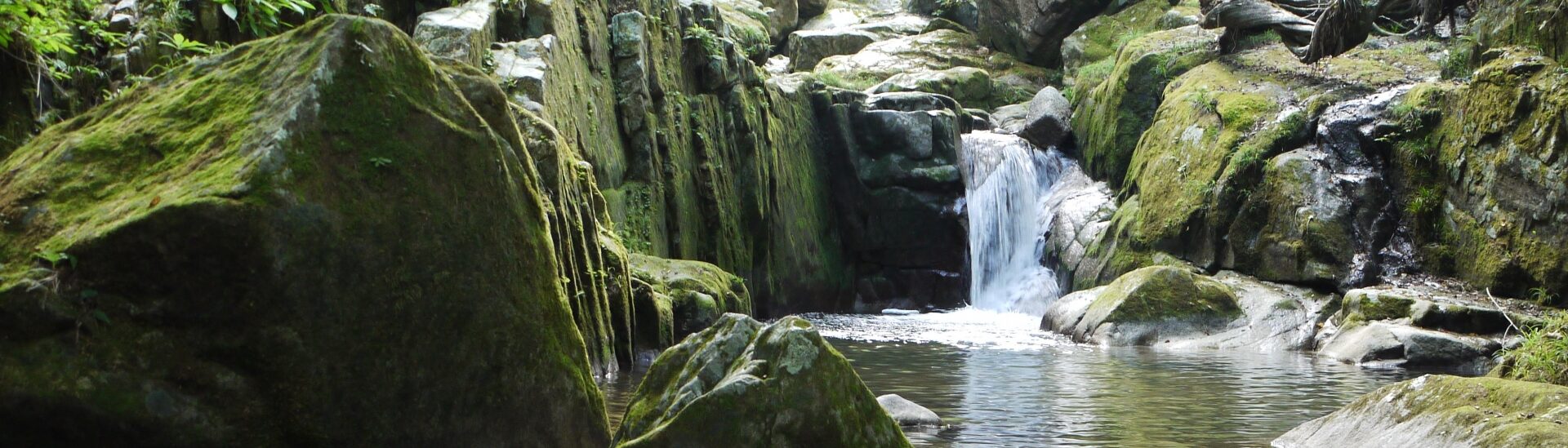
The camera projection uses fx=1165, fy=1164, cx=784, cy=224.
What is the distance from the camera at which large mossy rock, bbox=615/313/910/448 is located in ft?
14.6

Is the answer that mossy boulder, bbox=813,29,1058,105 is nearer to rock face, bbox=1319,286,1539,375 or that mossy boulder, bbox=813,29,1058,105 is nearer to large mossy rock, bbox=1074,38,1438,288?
large mossy rock, bbox=1074,38,1438,288

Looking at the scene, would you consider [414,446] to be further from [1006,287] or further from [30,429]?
[1006,287]

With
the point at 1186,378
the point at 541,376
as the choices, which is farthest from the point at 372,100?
the point at 1186,378

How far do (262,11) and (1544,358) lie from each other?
7.11 m

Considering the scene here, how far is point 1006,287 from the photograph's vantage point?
21250 millimetres

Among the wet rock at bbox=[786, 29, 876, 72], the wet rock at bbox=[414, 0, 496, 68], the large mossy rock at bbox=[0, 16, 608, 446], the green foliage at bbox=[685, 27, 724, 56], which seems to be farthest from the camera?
the wet rock at bbox=[786, 29, 876, 72]

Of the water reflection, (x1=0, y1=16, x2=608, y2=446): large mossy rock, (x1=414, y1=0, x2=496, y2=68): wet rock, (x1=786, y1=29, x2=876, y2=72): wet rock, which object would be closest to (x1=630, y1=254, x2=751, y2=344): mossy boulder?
the water reflection

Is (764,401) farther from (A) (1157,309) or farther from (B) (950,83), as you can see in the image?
(B) (950,83)

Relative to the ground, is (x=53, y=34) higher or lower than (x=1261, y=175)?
higher

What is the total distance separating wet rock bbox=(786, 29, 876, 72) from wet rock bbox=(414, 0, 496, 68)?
68.8 feet

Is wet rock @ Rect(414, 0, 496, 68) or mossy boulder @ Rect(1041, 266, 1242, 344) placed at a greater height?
wet rock @ Rect(414, 0, 496, 68)

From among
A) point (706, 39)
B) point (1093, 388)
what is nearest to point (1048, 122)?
point (706, 39)

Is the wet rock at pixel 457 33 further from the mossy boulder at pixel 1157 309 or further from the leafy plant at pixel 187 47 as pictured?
the mossy boulder at pixel 1157 309

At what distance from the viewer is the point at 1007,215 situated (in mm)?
22031
